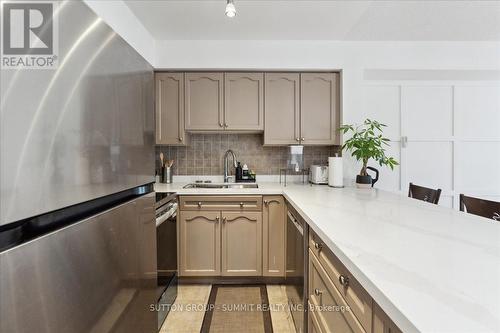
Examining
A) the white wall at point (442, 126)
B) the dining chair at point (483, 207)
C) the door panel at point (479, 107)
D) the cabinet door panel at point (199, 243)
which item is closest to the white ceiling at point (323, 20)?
the white wall at point (442, 126)

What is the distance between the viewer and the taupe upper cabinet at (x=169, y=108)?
8.63 ft

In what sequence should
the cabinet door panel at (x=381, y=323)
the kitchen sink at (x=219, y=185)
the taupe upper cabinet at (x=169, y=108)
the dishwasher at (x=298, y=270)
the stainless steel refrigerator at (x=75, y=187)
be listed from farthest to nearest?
the kitchen sink at (x=219, y=185)
the taupe upper cabinet at (x=169, y=108)
the dishwasher at (x=298, y=270)
the cabinet door panel at (x=381, y=323)
the stainless steel refrigerator at (x=75, y=187)

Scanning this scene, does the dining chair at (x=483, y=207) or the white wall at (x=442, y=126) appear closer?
the dining chair at (x=483, y=207)

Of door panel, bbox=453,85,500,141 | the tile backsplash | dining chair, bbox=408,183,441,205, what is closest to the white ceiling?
door panel, bbox=453,85,500,141

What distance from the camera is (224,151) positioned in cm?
295

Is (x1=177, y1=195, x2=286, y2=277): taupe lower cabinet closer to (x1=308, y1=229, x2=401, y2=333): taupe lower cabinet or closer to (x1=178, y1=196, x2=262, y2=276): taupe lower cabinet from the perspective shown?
(x1=178, y1=196, x2=262, y2=276): taupe lower cabinet

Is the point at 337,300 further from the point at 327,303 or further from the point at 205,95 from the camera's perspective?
the point at 205,95

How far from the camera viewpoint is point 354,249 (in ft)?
2.68

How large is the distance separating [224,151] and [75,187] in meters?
A: 2.45

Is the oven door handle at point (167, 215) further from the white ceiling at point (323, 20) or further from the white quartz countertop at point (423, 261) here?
the white ceiling at point (323, 20)

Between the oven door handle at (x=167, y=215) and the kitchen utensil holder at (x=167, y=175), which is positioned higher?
the kitchen utensil holder at (x=167, y=175)

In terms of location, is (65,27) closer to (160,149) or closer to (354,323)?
(354,323)

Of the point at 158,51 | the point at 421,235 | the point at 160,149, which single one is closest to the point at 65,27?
the point at 421,235

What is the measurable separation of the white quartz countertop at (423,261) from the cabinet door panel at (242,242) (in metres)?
1.04
